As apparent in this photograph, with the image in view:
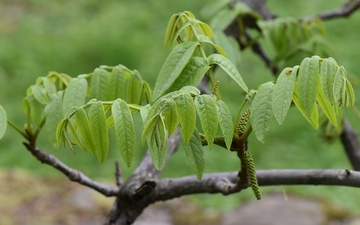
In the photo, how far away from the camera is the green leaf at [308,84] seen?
2.58 ft

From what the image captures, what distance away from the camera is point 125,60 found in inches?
209

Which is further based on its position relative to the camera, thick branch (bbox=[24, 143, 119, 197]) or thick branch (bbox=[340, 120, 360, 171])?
thick branch (bbox=[340, 120, 360, 171])

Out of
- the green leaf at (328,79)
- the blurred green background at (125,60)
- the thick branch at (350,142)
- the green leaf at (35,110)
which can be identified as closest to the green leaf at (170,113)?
the green leaf at (328,79)

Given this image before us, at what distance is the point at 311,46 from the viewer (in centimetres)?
173

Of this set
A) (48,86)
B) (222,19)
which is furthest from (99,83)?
(222,19)

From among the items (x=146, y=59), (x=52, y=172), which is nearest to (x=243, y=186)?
(x=52, y=172)

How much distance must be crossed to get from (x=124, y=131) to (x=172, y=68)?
0.53 feet

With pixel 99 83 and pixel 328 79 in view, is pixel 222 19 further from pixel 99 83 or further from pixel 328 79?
pixel 328 79

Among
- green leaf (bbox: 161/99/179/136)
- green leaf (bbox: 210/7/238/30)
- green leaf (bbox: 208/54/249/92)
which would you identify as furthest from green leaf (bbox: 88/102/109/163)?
green leaf (bbox: 210/7/238/30)

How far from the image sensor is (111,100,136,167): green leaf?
790 millimetres

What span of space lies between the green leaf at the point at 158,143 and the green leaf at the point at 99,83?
0.33 metres

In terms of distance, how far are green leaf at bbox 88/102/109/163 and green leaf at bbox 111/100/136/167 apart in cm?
4

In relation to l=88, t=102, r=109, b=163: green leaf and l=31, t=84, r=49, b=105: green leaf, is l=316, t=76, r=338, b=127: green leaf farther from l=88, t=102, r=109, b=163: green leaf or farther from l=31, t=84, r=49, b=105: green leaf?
l=31, t=84, r=49, b=105: green leaf

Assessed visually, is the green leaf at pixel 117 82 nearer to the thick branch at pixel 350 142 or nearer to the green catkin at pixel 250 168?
the green catkin at pixel 250 168
